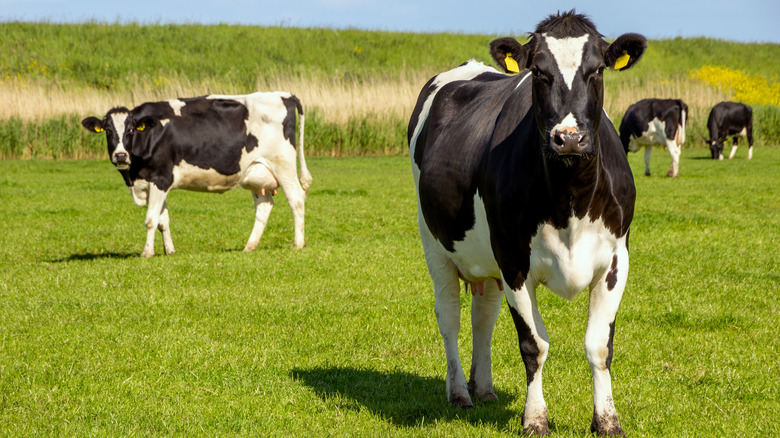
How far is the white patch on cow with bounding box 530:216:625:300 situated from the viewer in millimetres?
3803

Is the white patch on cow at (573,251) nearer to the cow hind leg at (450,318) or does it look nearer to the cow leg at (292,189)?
the cow hind leg at (450,318)

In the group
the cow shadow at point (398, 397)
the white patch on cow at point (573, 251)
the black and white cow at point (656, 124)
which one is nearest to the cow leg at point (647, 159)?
the black and white cow at point (656, 124)

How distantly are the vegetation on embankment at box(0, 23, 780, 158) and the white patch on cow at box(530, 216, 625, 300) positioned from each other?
22531 millimetres

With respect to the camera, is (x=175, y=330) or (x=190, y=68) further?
(x=190, y=68)

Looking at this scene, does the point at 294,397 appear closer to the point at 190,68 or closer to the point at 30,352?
the point at 30,352

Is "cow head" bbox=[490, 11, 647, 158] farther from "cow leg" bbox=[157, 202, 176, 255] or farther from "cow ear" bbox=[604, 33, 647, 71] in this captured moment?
"cow leg" bbox=[157, 202, 176, 255]

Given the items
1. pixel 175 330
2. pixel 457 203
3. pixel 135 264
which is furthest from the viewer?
pixel 135 264

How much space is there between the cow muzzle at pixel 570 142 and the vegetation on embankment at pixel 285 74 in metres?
22.8

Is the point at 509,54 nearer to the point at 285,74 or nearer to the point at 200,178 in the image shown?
the point at 200,178

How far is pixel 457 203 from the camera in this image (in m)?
4.58

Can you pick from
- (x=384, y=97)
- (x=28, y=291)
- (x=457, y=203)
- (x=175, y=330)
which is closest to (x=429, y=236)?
(x=457, y=203)

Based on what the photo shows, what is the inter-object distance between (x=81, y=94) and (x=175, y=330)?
869 inches

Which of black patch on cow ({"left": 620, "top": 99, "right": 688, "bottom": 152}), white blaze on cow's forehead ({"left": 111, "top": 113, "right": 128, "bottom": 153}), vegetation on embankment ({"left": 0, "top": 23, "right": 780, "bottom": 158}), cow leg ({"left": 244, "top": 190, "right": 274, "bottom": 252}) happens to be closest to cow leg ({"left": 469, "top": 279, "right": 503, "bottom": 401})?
cow leg ({"left": 244, "top": 190, "right": 274, "bottom": 252})

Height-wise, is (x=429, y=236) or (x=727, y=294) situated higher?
(x=429, y=236)
